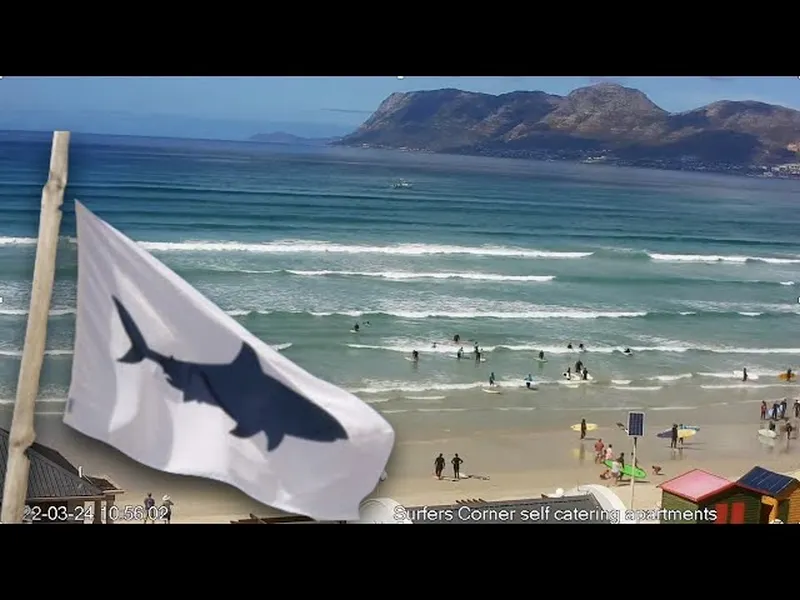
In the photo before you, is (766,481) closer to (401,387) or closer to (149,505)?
(401,387)

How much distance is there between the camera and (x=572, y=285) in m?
5.41

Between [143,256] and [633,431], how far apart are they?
3.04 meters

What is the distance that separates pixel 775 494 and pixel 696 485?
0.45 metres

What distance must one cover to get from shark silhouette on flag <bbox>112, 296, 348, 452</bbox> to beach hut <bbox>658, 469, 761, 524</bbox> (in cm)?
225

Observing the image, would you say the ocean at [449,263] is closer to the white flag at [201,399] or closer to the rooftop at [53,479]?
the rooftop at [53,479]

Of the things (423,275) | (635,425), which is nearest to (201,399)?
(423,275)

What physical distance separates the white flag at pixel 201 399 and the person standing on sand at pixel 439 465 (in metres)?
1.09

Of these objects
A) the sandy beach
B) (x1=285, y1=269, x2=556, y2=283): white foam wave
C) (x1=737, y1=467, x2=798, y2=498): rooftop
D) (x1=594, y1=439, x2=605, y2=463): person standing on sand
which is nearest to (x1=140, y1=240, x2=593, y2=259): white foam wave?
(x1=285, y1=269, x2=556, y2=283): white foam wave

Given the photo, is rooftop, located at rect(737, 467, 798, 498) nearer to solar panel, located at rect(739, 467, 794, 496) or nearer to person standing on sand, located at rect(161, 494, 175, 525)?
solar panel, located at rect(739, 467, 794, 496)

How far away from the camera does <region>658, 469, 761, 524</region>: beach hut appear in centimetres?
509

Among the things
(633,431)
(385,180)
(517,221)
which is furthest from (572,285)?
(385,180)

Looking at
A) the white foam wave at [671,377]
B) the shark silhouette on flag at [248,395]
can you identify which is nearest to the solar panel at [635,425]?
the white foam wave at [671,377]

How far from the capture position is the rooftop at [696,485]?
508 cm

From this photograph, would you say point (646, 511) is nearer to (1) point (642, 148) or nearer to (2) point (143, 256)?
(1) point (642, 148)
